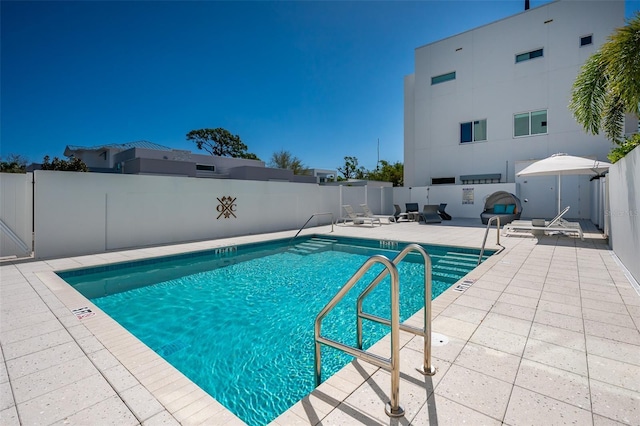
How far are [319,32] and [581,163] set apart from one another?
1384 cm

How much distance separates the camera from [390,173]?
4334 centimetres

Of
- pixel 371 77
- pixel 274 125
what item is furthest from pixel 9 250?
pixel 274 125

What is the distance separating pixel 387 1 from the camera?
13.8 meters

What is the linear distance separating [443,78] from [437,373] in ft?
75.6

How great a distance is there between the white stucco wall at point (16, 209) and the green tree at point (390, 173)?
38.0 m

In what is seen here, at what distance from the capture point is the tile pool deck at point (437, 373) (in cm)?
199

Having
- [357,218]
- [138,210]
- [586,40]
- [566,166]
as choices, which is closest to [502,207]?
[566,166]

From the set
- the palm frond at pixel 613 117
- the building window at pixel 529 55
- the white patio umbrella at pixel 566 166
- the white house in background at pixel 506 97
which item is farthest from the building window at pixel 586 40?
the palm frond at pixel 613 117

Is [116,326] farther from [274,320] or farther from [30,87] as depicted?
[30,87]

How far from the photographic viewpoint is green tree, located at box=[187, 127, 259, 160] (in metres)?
44.9

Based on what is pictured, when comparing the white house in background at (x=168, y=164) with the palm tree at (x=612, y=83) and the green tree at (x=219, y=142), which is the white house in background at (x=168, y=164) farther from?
the palm tree at (x=612, y=83)

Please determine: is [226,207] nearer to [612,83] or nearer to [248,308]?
[248,308]

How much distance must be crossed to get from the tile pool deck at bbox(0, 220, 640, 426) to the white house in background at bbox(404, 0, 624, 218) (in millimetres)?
15847

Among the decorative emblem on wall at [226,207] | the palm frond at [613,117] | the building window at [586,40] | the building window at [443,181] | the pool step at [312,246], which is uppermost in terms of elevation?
the building window at [586,40]
